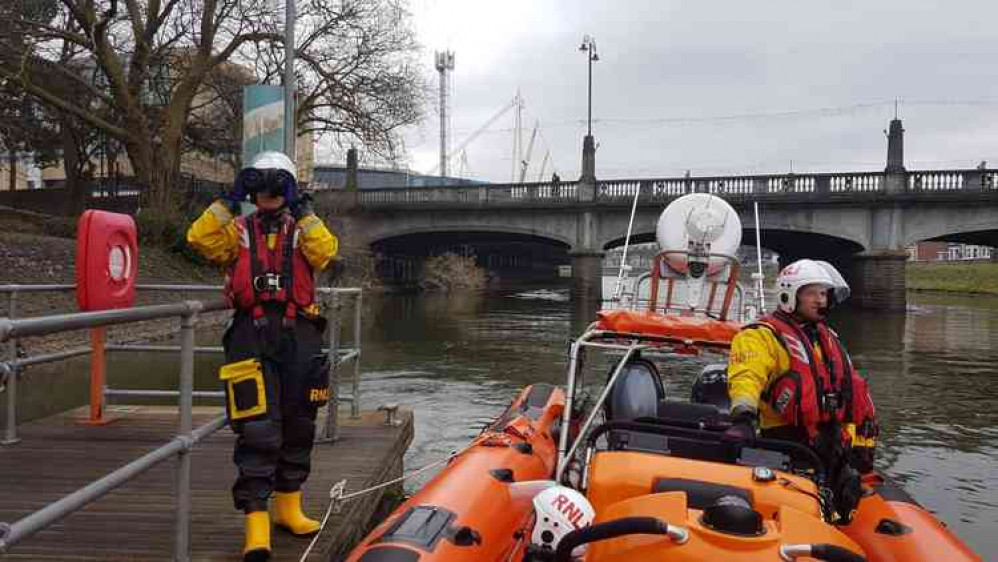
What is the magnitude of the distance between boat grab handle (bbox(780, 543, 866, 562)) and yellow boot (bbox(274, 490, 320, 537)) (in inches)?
95.7

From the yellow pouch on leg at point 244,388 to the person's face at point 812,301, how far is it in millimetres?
2910

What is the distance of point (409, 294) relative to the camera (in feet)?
148

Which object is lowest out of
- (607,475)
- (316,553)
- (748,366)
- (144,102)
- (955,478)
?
(955,478)

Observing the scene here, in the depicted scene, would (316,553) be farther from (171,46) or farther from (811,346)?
(171,46)

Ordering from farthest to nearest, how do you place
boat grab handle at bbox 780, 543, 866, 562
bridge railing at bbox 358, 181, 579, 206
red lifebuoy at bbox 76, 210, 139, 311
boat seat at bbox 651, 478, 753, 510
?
1. bridge railing at bbox 358, 181, 579, 206
2. red lifebuoy at bbox 76, 210, 139, 311
3. boat seat at bbox 651, 478, 753, 510
4. boat grab handle at bbox 780, 543, 866, 562

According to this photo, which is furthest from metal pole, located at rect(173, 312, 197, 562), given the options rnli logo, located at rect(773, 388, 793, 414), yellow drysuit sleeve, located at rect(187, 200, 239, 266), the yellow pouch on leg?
rnli logo, located at rect(773, 388, 793, 414)

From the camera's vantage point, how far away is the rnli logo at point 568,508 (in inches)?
115

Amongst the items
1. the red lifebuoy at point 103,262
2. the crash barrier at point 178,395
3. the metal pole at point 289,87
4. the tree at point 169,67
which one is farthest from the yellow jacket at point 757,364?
the tree at point 169,67

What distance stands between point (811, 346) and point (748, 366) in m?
0.37

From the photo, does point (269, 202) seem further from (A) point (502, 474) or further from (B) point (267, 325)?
(A) point (502, 474)

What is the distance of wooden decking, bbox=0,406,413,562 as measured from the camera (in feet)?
12.3

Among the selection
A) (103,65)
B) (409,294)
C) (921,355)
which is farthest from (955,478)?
(409,294)

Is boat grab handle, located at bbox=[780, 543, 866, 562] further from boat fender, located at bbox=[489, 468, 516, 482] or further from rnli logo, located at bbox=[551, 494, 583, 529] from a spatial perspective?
boat fender, located at bbox=[489, 468, 516, 482]

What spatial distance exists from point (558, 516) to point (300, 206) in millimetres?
1987
